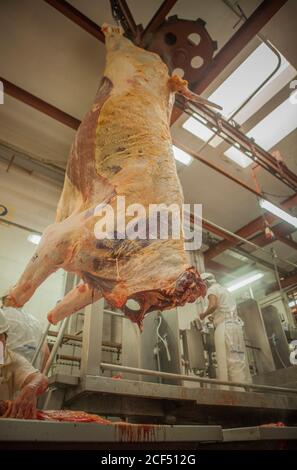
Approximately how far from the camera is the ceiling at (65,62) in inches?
153

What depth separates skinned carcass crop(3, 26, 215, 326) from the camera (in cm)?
152

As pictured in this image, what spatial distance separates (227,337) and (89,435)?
3.91 meters

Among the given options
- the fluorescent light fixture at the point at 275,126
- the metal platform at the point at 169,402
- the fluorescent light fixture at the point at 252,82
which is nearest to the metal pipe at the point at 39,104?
the fluorescent light fixture at the point at 252,82

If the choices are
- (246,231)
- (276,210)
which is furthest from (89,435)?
(246,231)

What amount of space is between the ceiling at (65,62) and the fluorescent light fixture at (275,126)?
13 cm

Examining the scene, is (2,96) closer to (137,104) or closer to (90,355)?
(137,104)

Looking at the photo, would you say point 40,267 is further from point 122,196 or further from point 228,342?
point 228,342

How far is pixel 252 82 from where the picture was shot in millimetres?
4703

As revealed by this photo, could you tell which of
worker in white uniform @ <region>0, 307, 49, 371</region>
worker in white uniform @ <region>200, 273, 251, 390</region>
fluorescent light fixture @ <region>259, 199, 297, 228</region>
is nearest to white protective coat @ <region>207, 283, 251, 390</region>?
worker in white uniform @ <region>200, 273, 251, 390</region>

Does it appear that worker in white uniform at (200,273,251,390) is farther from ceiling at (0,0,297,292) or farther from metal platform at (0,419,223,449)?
metal platform at (0,419,223,449)

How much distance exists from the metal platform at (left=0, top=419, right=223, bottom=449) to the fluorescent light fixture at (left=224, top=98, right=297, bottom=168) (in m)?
4.43

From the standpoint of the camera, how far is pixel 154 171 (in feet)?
6.33
